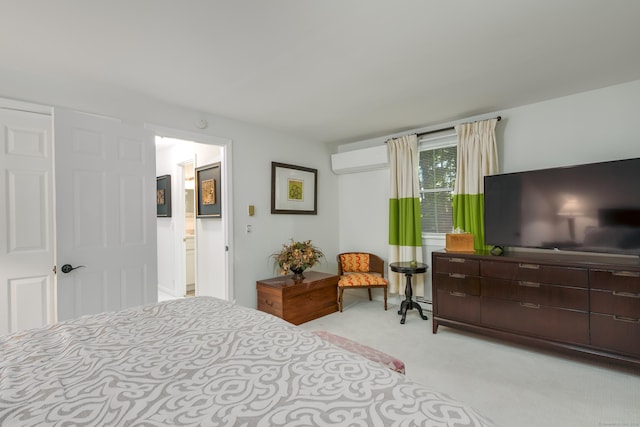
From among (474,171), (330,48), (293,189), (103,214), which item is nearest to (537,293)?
(474,171)

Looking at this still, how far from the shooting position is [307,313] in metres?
3.54

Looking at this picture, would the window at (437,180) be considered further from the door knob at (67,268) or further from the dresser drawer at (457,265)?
the door knob at (67,268)

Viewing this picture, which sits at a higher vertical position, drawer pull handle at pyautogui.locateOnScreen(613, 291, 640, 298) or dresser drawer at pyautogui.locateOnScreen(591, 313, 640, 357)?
drawer pull handle at pyautogui.locateOnScreen(613, 291, 640, 298)

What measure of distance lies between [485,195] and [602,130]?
1.13m

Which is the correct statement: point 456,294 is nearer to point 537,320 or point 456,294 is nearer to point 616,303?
point 537,320

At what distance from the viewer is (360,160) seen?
14.1 ft

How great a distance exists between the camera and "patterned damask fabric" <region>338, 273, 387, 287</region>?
12.5 ft

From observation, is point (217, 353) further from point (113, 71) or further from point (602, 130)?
point (602, 130)

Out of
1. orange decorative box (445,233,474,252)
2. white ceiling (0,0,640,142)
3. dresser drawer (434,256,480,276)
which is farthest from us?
orange decorative box (445,233,474,252)

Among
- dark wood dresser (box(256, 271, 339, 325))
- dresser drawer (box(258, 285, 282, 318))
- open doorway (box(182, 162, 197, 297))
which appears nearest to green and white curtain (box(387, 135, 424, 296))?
dark wood dresser (box(256, 271, 339, 325))

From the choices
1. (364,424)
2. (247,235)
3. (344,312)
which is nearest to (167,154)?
(247,235)

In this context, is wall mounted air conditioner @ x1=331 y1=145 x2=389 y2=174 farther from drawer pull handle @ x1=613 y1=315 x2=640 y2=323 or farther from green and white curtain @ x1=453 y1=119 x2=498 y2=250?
drawer pull handle @ x1=613 y1=315 x2=640 y2=323

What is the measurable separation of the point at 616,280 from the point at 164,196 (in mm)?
5438

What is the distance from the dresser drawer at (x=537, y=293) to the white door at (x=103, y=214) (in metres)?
3.18
